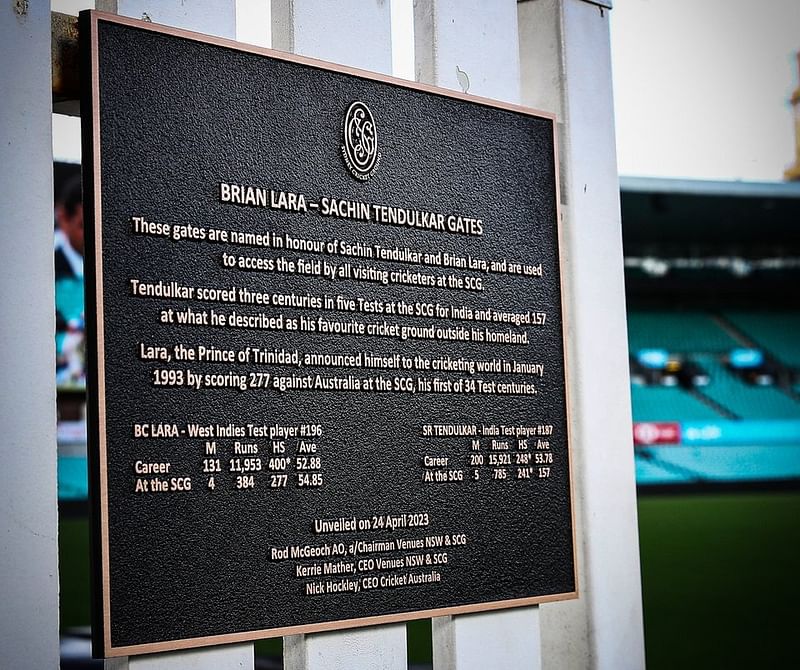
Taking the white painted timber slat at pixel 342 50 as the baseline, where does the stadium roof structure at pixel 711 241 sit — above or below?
above

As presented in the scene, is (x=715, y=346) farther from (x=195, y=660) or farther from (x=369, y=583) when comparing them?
(x=195, y=660)

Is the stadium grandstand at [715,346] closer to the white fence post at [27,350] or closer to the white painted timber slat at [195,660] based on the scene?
the white painted timber slat at [195,660]

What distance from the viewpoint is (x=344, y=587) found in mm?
3344

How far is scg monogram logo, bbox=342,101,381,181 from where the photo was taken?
3535 millimetres

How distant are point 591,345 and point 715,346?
1070 inches

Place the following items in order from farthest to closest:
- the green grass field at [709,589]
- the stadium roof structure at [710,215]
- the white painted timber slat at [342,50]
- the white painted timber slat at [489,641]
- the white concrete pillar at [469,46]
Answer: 1. the stadium roof structure at [710,215]
2. the green grass field at [709,589]
3. the white concrete pillar at [469,46]
4. the white painted timber slat at [489,641]
5. the white painted timber slat at [342,50]

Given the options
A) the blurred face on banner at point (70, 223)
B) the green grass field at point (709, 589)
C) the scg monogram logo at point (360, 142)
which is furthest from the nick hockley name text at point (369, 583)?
the blurred face on banner at point (70, 223)

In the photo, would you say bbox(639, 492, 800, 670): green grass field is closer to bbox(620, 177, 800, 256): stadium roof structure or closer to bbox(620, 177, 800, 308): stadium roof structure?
bbox(620, 177, 800, 256): stadium roof structure

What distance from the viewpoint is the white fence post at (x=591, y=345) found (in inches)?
165

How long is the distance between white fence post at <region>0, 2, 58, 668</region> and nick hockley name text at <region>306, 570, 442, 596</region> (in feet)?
2.44

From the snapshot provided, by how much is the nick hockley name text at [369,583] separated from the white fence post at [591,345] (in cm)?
79

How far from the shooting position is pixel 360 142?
141 inches

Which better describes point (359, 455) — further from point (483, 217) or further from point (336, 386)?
point (483, 217)

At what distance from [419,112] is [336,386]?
0.99 metres
